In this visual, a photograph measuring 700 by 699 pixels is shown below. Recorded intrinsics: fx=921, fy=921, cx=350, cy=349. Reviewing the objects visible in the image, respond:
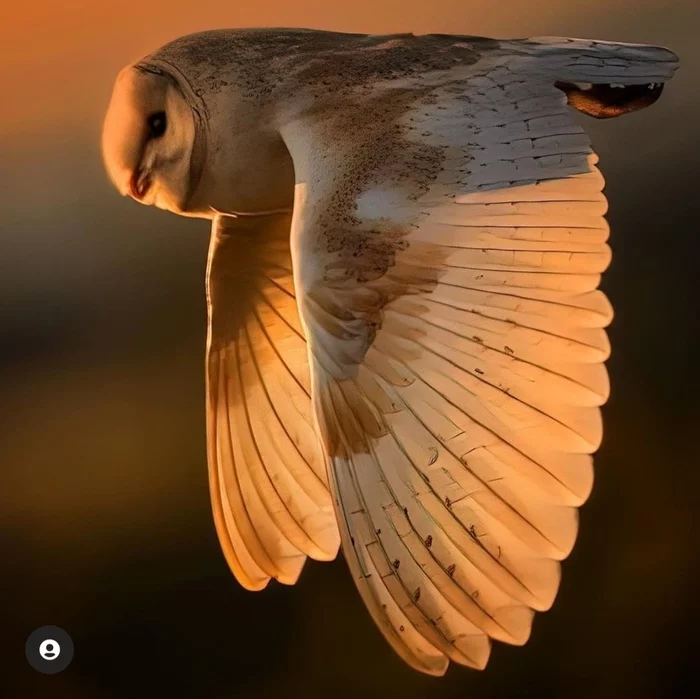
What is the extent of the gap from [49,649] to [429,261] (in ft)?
1.63

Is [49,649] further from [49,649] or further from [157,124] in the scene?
[157,124]

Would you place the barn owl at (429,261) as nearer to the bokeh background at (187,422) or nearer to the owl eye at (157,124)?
the owl eye at (157,124)

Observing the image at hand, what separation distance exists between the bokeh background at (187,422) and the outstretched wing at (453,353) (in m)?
0.22

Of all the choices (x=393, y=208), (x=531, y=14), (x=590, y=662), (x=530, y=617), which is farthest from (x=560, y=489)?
(x=531, y=14)

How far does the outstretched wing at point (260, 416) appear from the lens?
0.67 metres

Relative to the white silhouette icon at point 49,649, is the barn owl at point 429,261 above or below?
above

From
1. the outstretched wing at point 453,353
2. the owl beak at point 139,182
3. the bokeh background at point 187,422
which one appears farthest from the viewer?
the bokeh background at point 187,422

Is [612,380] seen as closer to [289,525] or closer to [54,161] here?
[289,525]

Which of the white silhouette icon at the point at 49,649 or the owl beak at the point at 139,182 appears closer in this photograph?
the owl beak at the point at 139,182

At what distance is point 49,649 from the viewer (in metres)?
0.77

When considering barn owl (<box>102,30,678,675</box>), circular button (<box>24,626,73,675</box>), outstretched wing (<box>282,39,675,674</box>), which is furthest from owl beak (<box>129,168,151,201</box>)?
circular button (<box>24,626,73,675</box>)

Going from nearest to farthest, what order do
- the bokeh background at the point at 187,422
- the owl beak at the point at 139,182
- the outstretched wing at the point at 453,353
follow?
the outstretched wing at the point at 453,353
the owl beak at the point at 139,182
the bokeh background at the point at 187,422

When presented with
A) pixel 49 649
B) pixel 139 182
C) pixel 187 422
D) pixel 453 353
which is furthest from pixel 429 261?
pixel 49 649

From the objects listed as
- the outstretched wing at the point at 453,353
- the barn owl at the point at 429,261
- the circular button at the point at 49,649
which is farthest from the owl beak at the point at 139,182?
the circular button at the point at 49,649
